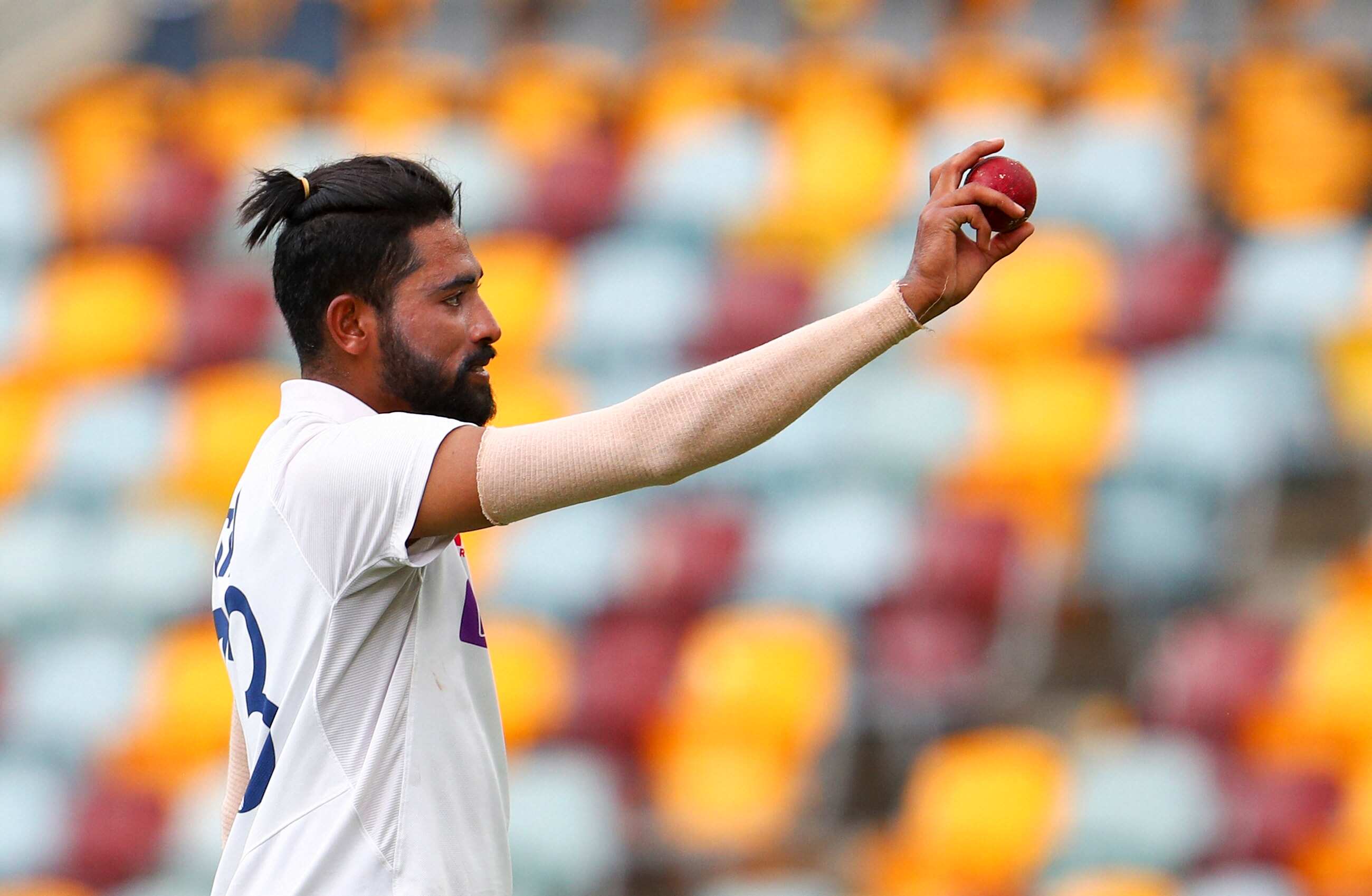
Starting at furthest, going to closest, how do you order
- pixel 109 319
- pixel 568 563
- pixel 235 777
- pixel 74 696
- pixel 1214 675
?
pixel 109 319 → pixel 74 696 → pixel 568 563 → pixel 1214 675 → pixel 235 777

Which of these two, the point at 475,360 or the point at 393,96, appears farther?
the point at 393,96

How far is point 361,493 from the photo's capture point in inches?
65.7

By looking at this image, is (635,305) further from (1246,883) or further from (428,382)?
(428,382)

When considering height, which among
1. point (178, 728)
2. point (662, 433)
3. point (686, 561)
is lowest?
point (662, 433)

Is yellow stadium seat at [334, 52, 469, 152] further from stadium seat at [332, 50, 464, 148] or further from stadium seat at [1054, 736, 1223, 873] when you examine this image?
stadium seat at [1054, 736, 1223, 873]

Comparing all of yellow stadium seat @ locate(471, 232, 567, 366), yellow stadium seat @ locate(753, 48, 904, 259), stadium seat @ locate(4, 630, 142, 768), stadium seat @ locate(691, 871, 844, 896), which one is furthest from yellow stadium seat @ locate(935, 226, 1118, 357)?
stadium seat @ locate(4, 630, 142, 768)

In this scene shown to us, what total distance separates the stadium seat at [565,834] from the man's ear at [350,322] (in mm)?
2997

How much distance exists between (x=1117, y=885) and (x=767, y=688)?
123 cm

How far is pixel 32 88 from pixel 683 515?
5190 millimetres

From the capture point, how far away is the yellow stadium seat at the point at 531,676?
517cm

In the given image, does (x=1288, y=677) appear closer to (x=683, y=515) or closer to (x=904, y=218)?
(x=683, y=515)

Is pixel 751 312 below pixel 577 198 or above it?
below

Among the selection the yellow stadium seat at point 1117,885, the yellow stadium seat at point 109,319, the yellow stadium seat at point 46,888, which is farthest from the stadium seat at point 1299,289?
the yellow stadium seat at point 109,319

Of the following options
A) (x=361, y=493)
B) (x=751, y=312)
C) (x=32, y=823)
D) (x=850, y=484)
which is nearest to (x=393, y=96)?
(x=751, y=312)
